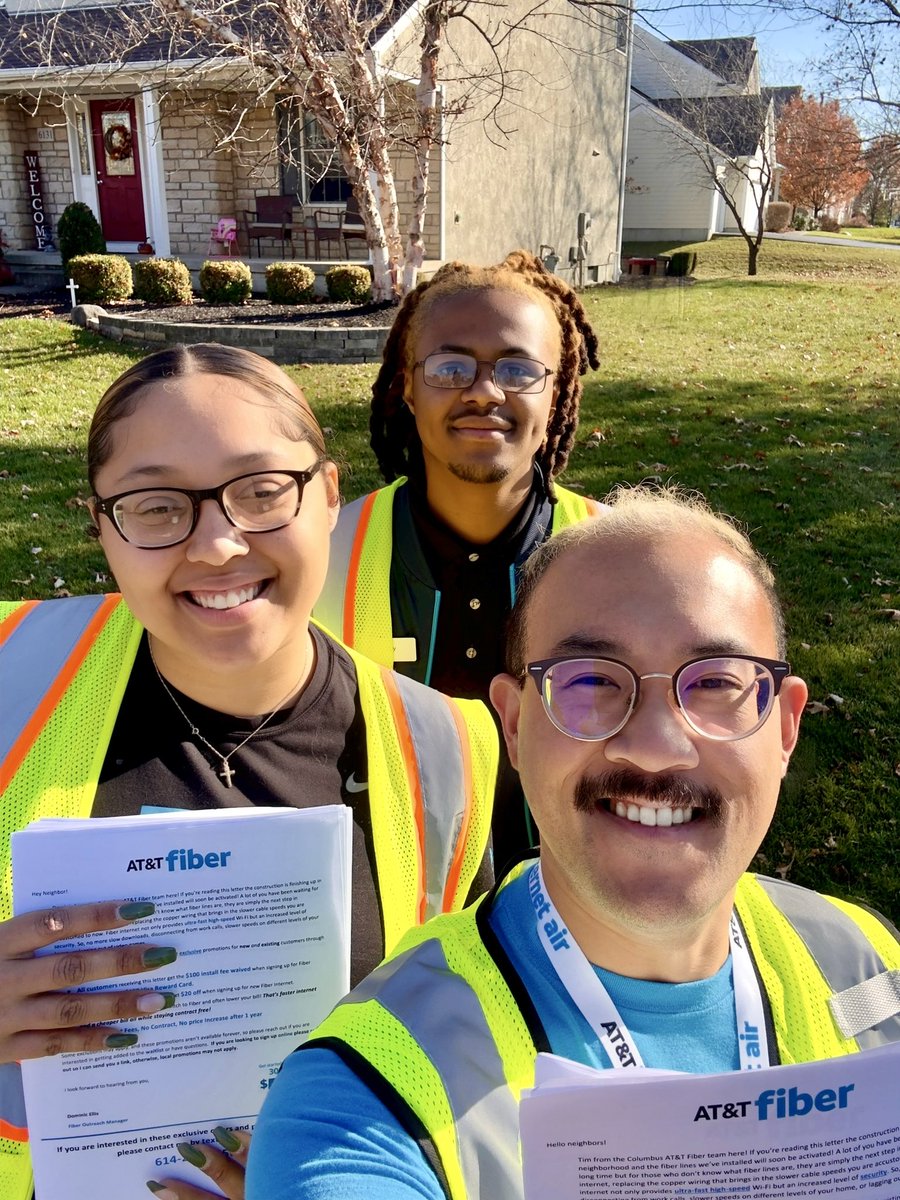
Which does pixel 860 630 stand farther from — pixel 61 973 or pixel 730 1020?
pixel 61 973

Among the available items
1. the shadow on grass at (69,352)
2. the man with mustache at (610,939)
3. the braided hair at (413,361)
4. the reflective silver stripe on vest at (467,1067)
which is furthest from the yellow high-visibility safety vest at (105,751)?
the shadow on grass at (69,352)

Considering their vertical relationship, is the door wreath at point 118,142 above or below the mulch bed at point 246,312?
above

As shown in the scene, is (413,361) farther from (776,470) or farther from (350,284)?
(350,284)

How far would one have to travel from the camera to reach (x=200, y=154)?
57.8 feet

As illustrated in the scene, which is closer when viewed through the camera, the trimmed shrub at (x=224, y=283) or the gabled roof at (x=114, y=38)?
the gabled roof at (x=114, y=38)

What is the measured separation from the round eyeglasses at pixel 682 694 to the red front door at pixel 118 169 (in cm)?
1996

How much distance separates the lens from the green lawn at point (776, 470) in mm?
4344

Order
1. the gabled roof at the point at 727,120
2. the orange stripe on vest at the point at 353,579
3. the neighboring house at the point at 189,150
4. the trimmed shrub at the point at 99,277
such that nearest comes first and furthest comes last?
the orange stripe on vest at the point at 353,579 < the trimmed shrub at the point at 99,277 < the neighboring house at the point at 189,150 < the gabled roof at the point at 727,120

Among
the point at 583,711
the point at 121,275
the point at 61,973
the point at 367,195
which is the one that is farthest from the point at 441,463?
the point at 121,275

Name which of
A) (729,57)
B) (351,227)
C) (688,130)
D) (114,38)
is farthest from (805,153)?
(114,38)

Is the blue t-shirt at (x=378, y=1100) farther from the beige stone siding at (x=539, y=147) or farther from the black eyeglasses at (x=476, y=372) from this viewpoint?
the beige stone siding at (x=539, y=147)

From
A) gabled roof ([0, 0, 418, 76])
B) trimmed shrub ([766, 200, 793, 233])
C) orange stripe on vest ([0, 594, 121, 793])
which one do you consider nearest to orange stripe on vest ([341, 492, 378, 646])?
orange stripe on vest ([0, 594, 121, 793])

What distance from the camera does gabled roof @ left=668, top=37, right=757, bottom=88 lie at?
111ft

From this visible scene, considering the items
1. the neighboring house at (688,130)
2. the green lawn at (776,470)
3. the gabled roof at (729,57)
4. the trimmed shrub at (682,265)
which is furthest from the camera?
the gabled roof at (729,57)
